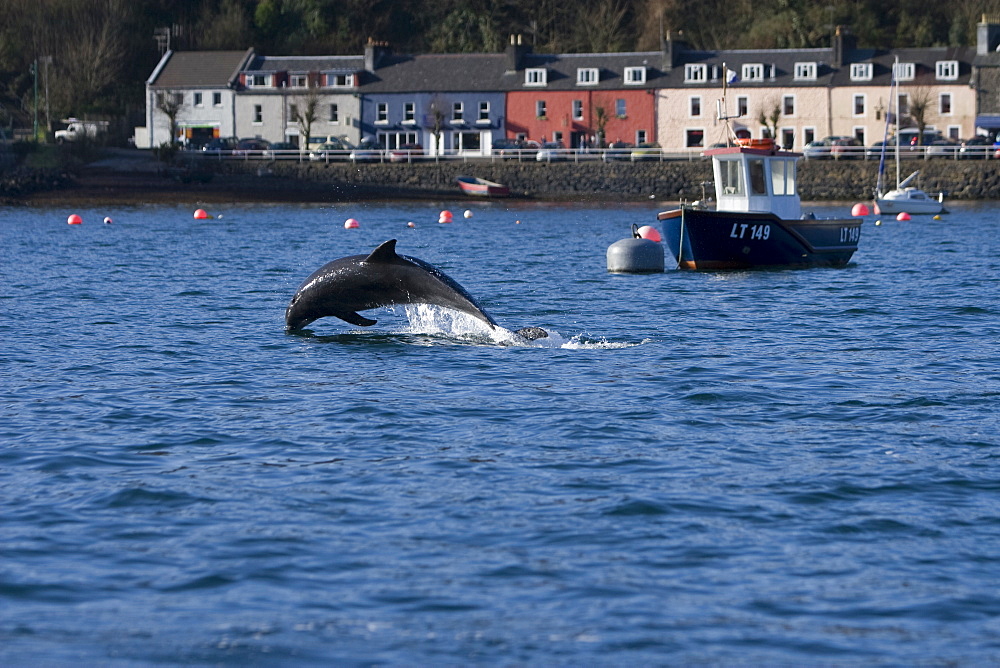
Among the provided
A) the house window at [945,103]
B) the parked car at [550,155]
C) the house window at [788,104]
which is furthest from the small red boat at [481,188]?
the house window at [945,103]

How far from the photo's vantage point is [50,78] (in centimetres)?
10119

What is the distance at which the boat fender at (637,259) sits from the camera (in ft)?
110

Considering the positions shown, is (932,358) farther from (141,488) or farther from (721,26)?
(721,26)

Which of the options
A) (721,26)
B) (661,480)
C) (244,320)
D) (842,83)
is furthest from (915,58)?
(661,480)

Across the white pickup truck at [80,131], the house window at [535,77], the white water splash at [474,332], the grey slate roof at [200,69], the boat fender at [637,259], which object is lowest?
the white water splash at [474,332]

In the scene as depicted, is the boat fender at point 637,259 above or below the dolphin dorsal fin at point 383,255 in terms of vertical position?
below

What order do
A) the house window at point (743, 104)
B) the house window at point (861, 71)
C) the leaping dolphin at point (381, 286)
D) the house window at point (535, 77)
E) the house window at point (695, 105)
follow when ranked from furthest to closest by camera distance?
the house window at point (535, 77)
the house window at point (743, 104)
the house window at point (695, 105)
the house window at point (861, 71)
the leaping dolphin at point (381, 286)

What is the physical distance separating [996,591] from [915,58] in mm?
84248

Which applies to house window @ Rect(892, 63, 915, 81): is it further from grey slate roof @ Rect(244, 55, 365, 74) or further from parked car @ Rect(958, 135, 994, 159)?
grey slate roof @ Rect(244, 55, 365, 74)

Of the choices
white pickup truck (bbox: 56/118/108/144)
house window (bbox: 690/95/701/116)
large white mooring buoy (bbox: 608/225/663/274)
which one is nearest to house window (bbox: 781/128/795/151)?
house window (bbox: 690/95/701/116)

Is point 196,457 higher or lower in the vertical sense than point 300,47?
lower

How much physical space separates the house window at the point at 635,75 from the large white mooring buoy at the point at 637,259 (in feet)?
190

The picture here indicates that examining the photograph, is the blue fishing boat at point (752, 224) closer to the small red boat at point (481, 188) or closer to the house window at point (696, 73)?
the small red boat at point (481, 188)

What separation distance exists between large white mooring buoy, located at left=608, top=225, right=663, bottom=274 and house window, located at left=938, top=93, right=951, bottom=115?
5928cm
